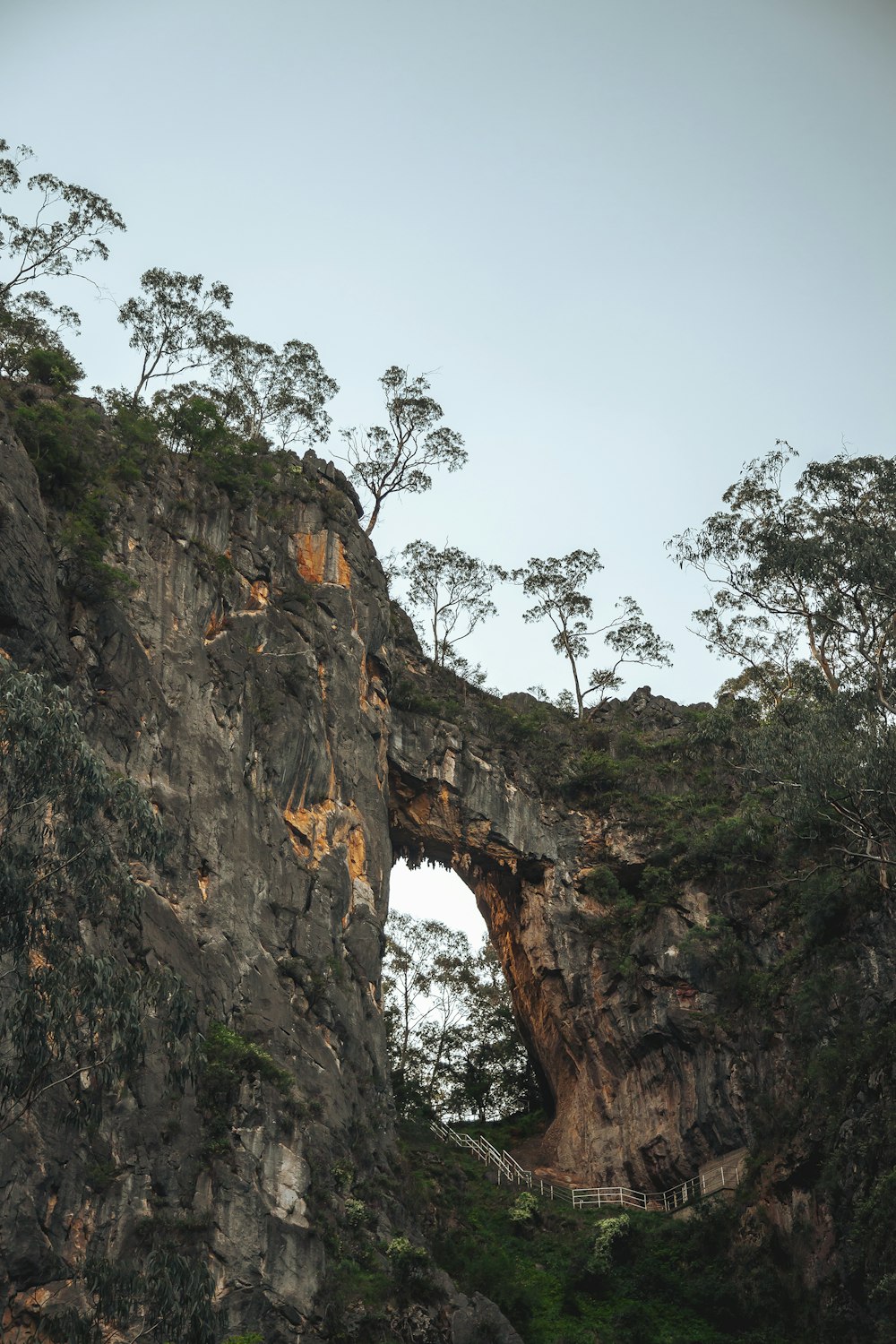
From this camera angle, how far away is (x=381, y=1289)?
77.9 ft

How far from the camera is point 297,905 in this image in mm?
29703

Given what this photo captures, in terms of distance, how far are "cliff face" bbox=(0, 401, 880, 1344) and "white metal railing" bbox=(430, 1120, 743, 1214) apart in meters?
0.59

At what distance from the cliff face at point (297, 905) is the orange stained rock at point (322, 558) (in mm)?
72

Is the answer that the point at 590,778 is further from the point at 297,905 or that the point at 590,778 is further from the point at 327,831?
the point at 297,905

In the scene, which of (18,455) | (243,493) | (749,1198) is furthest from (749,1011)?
(18,455)

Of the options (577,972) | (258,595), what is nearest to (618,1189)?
(577,972)

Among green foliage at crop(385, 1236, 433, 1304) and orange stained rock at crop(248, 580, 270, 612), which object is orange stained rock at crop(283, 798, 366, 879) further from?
green foliage at crop(385, 1236, 433, 1304)

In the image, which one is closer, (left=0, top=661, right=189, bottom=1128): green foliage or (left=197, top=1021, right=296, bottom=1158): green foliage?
(left=0, top=661, right=189, bottom=1128): green foliage

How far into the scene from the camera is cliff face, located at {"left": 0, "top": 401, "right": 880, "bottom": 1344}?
72.7ft

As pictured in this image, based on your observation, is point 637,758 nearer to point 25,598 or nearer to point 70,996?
point 25,598

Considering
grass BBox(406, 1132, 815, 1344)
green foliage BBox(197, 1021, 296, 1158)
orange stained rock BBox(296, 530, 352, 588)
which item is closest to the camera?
green foliage BBox(197, 1021, 296, 1158)

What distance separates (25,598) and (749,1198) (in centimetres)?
2196

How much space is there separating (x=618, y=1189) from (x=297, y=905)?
1264cm

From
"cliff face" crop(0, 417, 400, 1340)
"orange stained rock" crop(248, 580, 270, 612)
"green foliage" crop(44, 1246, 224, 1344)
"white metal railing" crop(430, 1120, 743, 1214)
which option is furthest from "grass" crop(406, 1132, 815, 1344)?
"orange stained rock" crop(248, 580, 270, 612)
